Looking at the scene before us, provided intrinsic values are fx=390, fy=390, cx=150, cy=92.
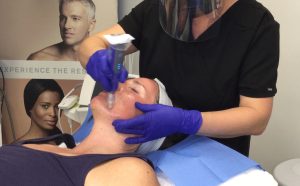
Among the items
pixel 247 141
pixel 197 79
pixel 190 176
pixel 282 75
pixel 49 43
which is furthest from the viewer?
pixel 49 43

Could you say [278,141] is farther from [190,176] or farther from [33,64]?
[33,64]

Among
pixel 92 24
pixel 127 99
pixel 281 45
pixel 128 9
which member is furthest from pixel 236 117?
pixel 128 9

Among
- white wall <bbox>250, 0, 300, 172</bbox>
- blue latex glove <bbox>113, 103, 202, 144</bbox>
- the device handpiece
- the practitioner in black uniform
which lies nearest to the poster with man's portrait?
the practitioner in black uniform

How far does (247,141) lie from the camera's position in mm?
1417

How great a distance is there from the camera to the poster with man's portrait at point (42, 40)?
2145 mm

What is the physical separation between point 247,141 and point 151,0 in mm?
625

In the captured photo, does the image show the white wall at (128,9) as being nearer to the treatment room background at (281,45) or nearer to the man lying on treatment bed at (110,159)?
the treatment room background at (281,45)

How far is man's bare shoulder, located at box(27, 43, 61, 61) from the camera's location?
7.29 ft

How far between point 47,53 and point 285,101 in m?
1.33

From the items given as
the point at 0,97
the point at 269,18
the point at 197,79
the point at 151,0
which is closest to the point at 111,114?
the point at 197,79

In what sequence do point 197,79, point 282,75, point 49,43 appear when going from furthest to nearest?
point 49,43 → point 282,75 → point 197,79

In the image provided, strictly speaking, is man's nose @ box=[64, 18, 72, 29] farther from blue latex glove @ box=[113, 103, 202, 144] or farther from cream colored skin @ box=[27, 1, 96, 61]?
blue latex glove @ box=[113, 103, 202, 144]

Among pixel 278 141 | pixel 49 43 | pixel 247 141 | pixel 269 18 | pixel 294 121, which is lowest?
pixel 278 141

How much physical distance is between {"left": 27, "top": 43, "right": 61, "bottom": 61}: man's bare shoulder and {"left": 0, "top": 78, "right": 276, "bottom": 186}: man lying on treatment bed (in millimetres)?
1035
